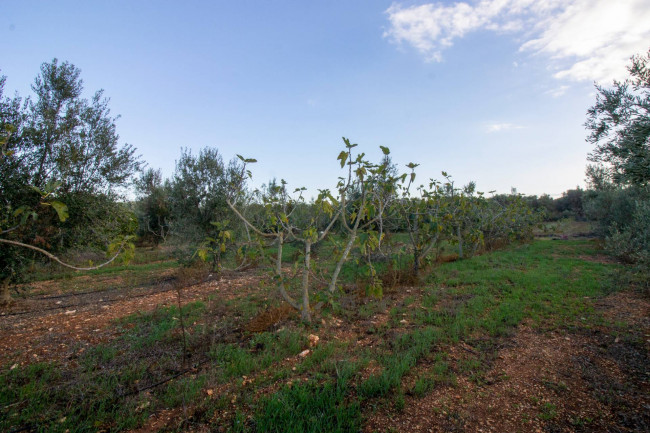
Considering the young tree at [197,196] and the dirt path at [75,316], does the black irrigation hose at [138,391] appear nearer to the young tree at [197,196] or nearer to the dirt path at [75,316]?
the dirt path at [75,316]

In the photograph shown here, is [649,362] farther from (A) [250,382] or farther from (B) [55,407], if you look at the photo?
(B) [55,407]

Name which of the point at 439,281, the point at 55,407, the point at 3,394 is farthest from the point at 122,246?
the point at 439,281

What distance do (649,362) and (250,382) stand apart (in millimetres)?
5141

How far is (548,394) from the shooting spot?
3266mm

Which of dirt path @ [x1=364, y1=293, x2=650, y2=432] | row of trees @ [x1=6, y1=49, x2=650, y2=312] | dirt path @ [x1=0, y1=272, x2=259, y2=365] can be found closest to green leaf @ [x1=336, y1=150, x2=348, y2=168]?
row of trees @ [x1=6, y1=49, x2=650, y2=312]

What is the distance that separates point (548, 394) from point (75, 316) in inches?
328

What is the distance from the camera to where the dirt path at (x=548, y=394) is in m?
2.80

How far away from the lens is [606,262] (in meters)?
10.2

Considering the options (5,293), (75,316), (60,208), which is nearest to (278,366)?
(60,208)

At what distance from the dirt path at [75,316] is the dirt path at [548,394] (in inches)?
194

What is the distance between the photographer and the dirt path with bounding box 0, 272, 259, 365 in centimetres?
454

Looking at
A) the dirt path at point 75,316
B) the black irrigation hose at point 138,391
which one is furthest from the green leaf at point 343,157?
the dirt path at point 75,316

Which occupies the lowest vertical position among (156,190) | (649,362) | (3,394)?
(649,362)

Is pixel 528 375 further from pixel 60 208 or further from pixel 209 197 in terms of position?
pixel 209 197
